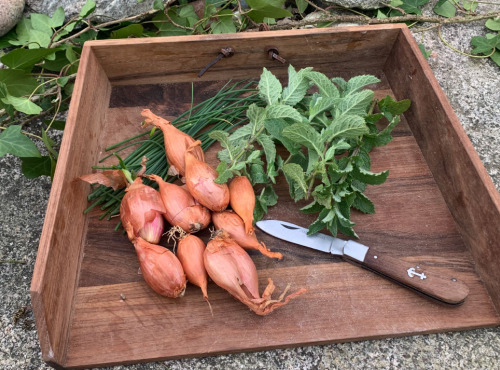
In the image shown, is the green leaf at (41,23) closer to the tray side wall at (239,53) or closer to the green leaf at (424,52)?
the tray side wall at (239,53)

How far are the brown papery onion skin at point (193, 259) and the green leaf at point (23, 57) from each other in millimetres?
772

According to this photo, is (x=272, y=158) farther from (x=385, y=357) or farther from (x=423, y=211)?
(x=385, y=357)

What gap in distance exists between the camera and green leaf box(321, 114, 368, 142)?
3.61ft

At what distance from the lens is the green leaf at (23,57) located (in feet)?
4.27

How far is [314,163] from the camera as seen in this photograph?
43.5 inches

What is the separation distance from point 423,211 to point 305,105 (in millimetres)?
446

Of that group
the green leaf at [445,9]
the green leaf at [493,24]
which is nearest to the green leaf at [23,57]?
the green leaf at [445,9]

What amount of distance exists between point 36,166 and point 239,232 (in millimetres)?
658

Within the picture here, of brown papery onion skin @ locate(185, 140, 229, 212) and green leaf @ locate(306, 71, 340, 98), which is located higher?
green leaf @ locate(306, 71, 340, 98)

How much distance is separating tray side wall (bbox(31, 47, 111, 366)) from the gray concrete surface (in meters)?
0.17

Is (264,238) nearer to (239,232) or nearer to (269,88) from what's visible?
(239,232)

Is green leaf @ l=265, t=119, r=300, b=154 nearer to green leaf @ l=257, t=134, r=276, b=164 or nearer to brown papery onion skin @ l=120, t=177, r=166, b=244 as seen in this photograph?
green leaf @ l=257, t=134, r=276, b=164

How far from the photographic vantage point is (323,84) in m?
1.23

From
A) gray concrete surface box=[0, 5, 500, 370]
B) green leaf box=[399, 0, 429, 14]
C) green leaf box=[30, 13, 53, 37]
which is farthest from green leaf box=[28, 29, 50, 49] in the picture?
green leaf box=[399, 0, 429, 14]
